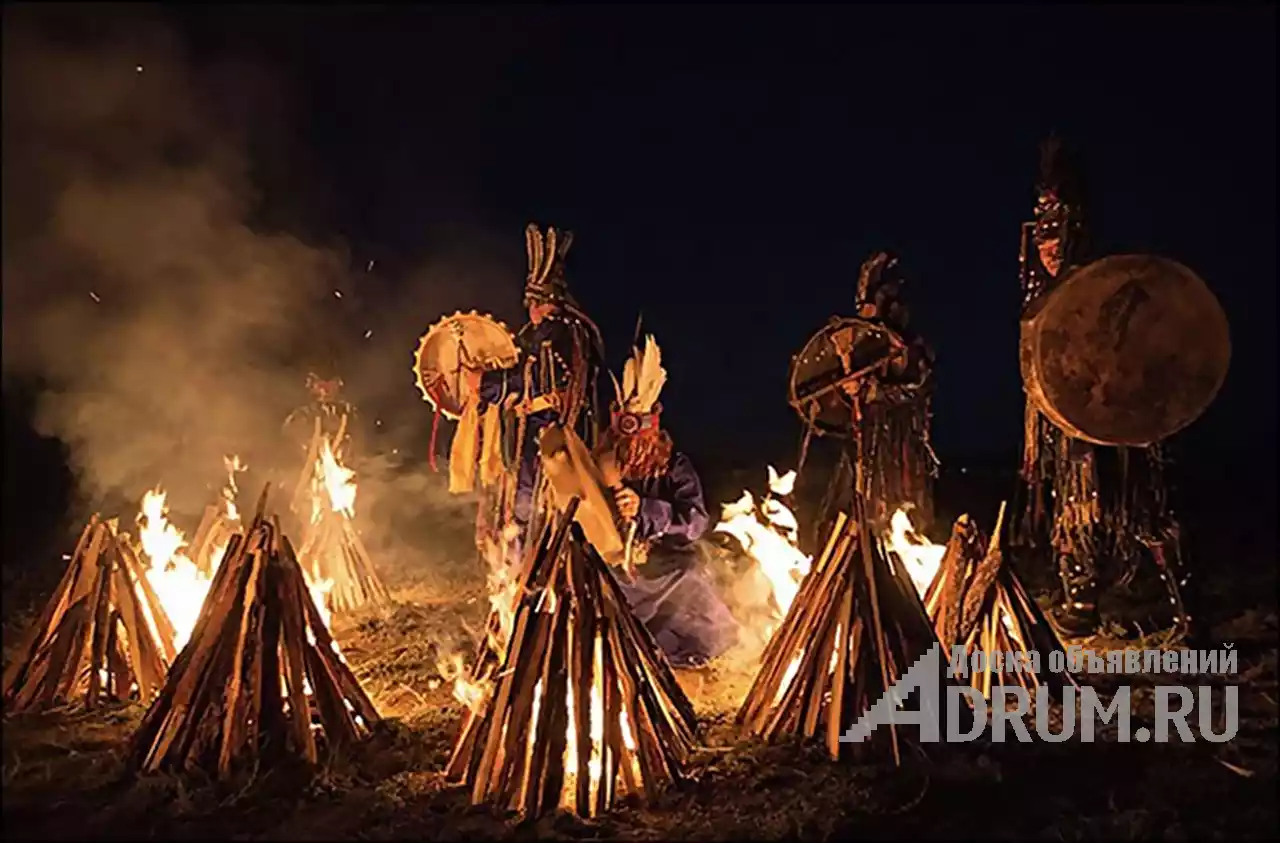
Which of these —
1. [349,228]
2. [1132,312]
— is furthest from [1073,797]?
[349,228]

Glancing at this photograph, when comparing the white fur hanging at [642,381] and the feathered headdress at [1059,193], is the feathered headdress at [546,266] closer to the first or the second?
the white fur hanging at [642,381]

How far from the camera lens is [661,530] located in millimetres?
6160

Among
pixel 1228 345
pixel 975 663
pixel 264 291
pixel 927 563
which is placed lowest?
pixel 975 663

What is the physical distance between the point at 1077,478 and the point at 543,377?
3226 millimetres

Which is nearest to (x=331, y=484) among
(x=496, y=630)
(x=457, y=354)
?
(x=457, y=354)

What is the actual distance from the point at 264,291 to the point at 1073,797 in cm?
673

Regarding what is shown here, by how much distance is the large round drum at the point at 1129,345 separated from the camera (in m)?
5.62

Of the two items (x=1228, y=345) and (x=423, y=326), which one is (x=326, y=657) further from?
(x=423, y=326)

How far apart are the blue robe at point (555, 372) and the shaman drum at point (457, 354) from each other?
160mm

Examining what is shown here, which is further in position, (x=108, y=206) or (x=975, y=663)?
(x=108, y=206)

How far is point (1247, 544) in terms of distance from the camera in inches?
370

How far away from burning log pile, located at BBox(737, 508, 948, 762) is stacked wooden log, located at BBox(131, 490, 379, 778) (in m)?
1.80

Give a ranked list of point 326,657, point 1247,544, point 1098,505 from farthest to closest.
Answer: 1. point 1247,544
2. point 1098,505
3. point 326,657

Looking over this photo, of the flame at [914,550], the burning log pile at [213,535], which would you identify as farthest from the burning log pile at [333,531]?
the flame at [914,550]
